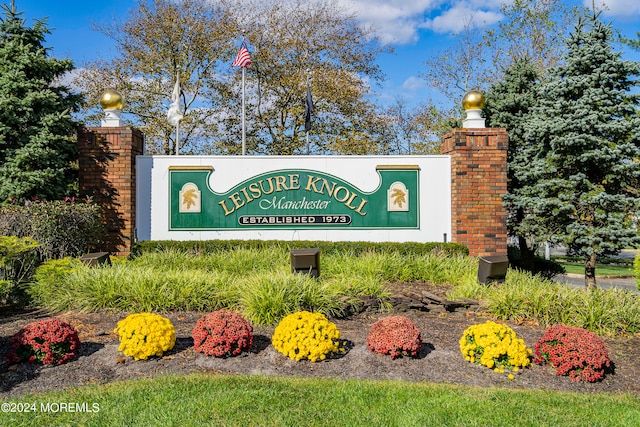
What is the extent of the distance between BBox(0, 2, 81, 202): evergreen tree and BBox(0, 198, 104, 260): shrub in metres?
0.77

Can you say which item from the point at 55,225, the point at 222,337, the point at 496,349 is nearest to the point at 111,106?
the point at 55,225

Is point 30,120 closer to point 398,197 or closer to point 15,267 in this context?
point 15,267

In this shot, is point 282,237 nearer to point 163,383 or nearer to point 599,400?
point 163,383

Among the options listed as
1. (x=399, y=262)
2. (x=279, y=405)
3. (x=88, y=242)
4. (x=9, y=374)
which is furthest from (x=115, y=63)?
(x=279, y=405)

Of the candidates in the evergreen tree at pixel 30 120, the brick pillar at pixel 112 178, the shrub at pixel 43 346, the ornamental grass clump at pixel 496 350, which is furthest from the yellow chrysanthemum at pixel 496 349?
the evergreen tree at pixel 30 120

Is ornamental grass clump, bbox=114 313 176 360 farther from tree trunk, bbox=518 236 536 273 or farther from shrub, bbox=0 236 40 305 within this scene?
tree trunk, bbox=518 236 536 273

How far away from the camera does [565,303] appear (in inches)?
255

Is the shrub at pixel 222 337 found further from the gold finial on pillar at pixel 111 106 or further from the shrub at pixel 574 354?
the gold finial on pillar at pixel 111 106

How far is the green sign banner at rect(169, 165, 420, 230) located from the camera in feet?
37.6

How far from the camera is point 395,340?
5074 mm

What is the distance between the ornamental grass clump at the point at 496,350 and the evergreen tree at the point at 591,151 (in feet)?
Result: 17.5

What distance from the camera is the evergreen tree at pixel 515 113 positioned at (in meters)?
12.2

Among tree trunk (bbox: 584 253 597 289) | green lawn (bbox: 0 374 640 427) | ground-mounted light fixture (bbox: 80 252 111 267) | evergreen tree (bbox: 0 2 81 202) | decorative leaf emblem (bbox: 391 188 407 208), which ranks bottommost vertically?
green lawn (bbox: 0 374 640 427)

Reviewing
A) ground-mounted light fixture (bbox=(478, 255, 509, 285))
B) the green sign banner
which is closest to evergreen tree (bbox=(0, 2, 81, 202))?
the green sign banner
